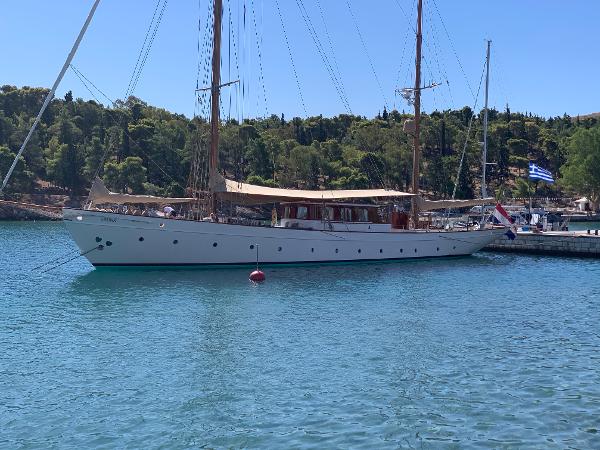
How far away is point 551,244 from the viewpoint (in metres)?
51.8

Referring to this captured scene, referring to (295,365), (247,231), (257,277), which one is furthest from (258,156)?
(295,365)

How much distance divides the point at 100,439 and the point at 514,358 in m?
12.5

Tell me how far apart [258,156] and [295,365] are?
95.4 meters

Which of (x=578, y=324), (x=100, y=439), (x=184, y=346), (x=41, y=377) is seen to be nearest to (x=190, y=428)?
(x=100, y=439)

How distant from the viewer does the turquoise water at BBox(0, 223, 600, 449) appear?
13.6m

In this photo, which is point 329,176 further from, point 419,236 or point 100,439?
point 100,439

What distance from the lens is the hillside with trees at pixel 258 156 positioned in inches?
4222

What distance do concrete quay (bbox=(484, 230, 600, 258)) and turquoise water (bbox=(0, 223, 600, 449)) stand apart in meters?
18.7

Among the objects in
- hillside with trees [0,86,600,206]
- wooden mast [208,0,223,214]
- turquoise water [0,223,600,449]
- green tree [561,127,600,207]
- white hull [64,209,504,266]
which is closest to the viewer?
turquoise water [0,223,600,449]

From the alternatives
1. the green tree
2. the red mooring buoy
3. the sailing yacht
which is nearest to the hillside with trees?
the green tree

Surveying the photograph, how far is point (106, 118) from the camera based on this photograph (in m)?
126

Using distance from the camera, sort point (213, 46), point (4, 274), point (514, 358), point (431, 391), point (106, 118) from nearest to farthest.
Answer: point (431, 391) < point (514, 358) < point (4, 274) < point (213, 46) < point (106, 118)

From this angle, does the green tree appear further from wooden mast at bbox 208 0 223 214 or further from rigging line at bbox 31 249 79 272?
rigging line at bbox 31 249 79 272

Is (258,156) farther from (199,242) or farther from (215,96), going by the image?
(199,242)
